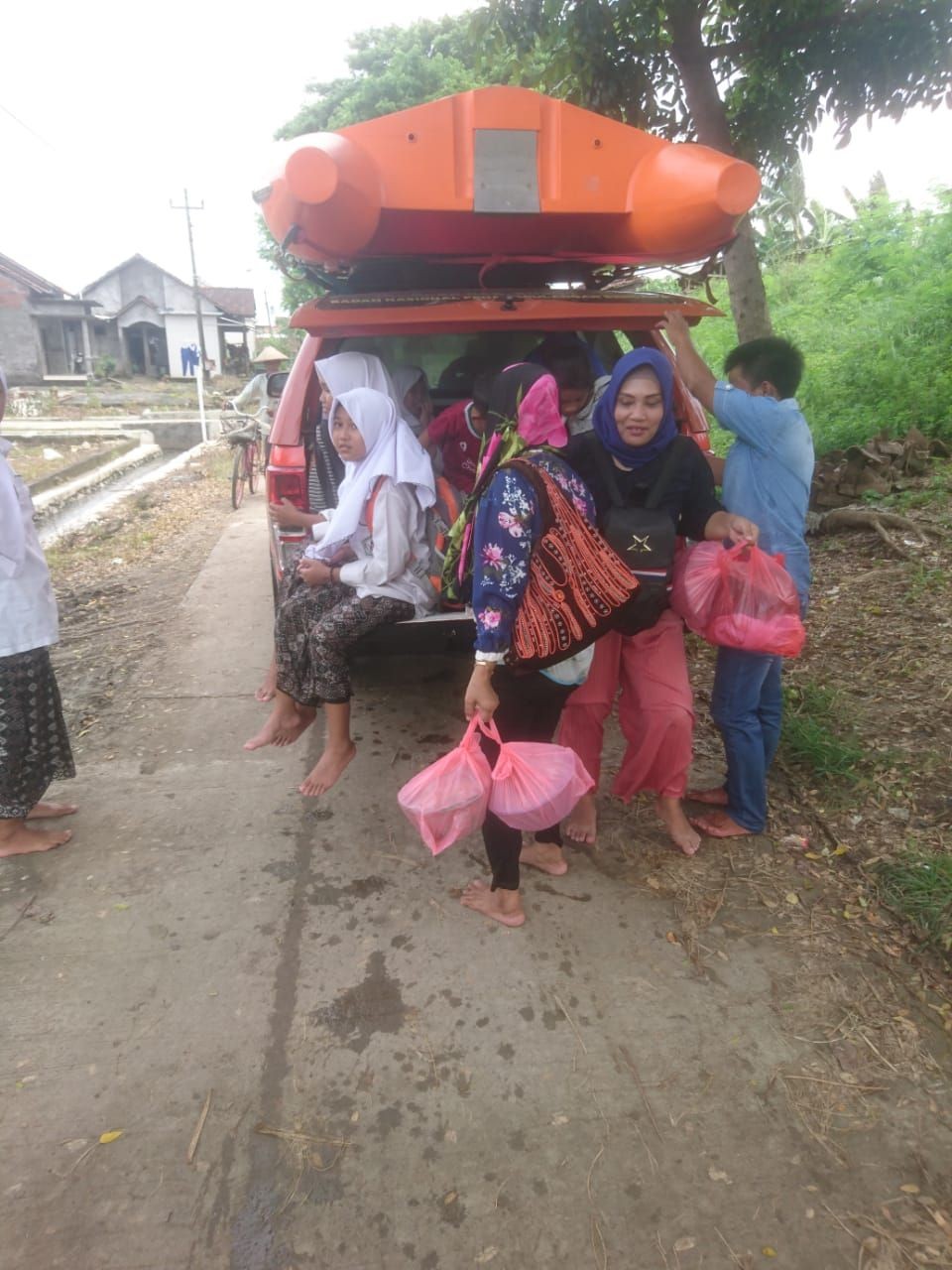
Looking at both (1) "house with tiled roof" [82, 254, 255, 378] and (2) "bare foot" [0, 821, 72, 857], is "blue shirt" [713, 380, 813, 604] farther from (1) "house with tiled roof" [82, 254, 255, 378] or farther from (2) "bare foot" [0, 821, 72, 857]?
(1) "house with tiled roof" [82, 254, 255, 378]

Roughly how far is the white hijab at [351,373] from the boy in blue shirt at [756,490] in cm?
116

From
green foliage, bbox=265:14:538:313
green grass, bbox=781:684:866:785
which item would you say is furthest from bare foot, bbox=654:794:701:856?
green foliage, bbox=265:14:538:313

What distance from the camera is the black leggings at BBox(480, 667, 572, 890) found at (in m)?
2.31

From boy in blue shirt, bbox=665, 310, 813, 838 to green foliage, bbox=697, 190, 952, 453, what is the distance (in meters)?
4.01

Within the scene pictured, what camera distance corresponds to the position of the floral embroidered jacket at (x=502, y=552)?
2.07 metres

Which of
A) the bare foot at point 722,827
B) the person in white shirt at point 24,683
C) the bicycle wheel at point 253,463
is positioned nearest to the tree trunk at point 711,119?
the bare foot at point 722,827

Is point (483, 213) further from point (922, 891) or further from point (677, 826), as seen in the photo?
point (922, 891)

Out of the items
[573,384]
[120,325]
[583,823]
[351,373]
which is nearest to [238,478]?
[351,373]

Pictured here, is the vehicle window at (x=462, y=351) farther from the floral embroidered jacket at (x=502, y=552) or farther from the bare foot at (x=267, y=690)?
the floral embroidered jacket at (x=502, y=552)

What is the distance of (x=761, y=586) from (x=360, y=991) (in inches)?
66.2

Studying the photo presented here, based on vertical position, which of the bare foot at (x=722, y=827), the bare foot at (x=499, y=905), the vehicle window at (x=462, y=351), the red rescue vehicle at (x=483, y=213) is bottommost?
the bare foot at (x=499, y=905)

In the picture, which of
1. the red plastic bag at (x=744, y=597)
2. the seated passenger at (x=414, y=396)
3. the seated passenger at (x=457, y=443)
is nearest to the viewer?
the red plastic bag at (x=744, y=597)

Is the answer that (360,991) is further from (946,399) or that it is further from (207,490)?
(207,490)

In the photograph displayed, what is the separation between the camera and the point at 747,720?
2.75 metres
